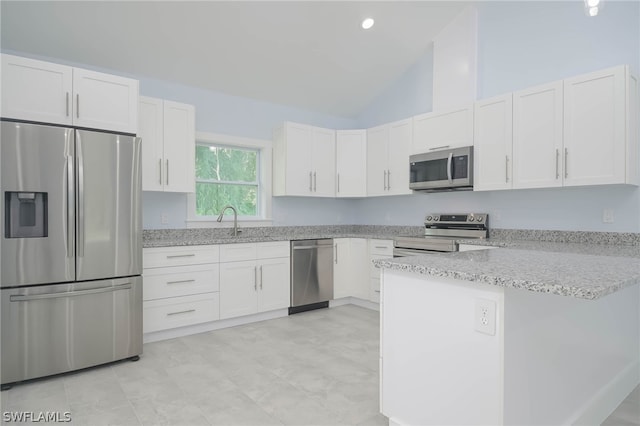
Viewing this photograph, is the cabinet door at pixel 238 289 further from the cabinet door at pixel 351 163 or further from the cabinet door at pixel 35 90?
the cabinet door at pixel 35 90

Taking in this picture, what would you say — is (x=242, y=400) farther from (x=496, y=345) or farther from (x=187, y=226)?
(x=187, y=226)

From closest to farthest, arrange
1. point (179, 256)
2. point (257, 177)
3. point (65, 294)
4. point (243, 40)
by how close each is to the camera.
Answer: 1. point (65, 294)
2. point (179, 256)
3. point (243, 40)
4. point (257, 177)

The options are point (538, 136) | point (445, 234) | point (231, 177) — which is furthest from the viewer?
point (231, 177)

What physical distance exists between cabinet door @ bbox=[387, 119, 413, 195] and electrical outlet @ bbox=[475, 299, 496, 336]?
117 inches

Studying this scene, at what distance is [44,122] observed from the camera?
269cm

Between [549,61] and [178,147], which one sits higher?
[549,61]

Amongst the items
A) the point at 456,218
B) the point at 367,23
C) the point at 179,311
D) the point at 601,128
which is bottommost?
the point at 179,311

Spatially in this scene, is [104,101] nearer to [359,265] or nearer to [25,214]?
[25,214]

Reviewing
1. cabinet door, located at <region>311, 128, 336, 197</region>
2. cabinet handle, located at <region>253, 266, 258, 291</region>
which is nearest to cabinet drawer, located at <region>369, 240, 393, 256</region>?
cabinet door, located at <region>311, 128, 336, 197</region>

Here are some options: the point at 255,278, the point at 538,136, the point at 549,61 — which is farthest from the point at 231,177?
the point at 549,61

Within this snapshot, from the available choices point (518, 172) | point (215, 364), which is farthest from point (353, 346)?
point (518, 172)

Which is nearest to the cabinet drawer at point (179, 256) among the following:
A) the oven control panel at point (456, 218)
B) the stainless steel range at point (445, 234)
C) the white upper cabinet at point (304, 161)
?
the white upper cabinet at point (304, 161)

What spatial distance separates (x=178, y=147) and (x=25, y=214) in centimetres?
149

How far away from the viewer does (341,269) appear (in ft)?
15.1
